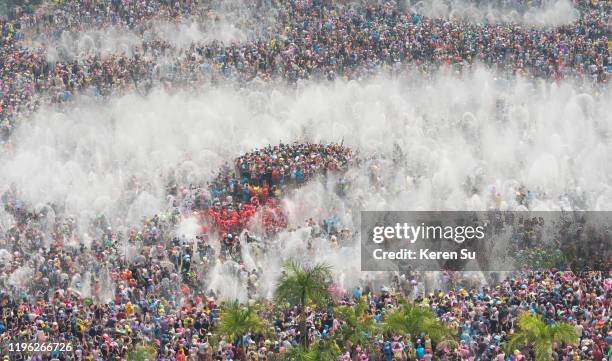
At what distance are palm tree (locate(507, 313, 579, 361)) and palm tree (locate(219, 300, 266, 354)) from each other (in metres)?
6.69

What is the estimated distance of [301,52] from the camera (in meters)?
59.0

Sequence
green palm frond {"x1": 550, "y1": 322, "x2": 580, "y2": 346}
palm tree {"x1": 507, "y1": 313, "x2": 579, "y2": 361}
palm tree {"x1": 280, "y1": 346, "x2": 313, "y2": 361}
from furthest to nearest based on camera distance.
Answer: green palm frond {"x1": 550, "y1": 322, "x2": 580, "y2": 346} → palm tree {"x1": 507, "y1": 313, "x2": 579, "y2": 361} → palm tree {"x1": 280, "y1": 346, "x2": 313, "y2": 361}

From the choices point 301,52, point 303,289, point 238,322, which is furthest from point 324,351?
point 301,52

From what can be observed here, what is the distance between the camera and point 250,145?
50625 millimetres

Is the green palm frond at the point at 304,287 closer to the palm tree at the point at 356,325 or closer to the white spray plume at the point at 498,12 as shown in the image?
the palm tree at the point at 356,325

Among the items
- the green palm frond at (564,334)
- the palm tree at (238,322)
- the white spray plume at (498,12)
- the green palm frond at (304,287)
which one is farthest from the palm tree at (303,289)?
the white spray plume at (498,12)

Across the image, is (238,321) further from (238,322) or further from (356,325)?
(356,325)

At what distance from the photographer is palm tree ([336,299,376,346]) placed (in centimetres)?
2936

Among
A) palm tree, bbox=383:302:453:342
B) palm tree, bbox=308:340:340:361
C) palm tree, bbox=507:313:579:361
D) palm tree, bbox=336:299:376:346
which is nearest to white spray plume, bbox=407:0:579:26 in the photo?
palm tree, bbox=336:299:376:346

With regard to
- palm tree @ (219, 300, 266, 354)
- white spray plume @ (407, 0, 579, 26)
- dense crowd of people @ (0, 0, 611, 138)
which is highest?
white spray plume @ (407, 0, 579, 26)

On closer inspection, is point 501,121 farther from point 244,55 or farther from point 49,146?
point 49,146

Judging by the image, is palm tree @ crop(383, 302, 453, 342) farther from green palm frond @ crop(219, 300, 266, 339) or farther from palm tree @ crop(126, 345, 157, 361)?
palm tree @ crop(126, 345, 157, 361)

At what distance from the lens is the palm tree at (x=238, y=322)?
28844 millimetres

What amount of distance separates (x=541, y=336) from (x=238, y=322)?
7835 millimetres
